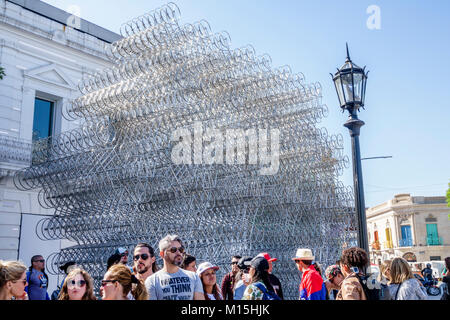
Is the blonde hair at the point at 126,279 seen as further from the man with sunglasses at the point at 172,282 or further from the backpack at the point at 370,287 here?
the backpack at the point at 370,287

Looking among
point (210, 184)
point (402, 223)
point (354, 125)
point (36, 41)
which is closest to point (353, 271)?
point (354, 125)

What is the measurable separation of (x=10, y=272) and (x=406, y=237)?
45160 millimetres

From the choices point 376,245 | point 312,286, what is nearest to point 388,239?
point 376,245

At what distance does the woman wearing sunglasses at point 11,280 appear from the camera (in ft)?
11.7

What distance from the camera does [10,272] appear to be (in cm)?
360

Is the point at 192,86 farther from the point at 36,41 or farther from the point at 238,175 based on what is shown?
the point at 36,41

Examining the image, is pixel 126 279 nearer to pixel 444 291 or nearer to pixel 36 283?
pixel 36 283

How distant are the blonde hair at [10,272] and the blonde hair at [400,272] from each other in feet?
10.7

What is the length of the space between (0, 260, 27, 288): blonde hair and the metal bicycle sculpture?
614cm

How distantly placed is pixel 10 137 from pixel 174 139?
6.01 meters

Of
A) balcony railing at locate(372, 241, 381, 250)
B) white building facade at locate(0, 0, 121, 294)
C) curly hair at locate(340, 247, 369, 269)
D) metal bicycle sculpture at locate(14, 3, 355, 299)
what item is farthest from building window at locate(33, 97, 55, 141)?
balcony railing at locate(372, 241, 381, 250)

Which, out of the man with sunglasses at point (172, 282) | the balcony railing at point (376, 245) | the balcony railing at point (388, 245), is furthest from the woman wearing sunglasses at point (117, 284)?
the balcony railing at point (376, 245)

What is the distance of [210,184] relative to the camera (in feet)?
32.8

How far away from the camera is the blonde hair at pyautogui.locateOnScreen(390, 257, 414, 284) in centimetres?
422
